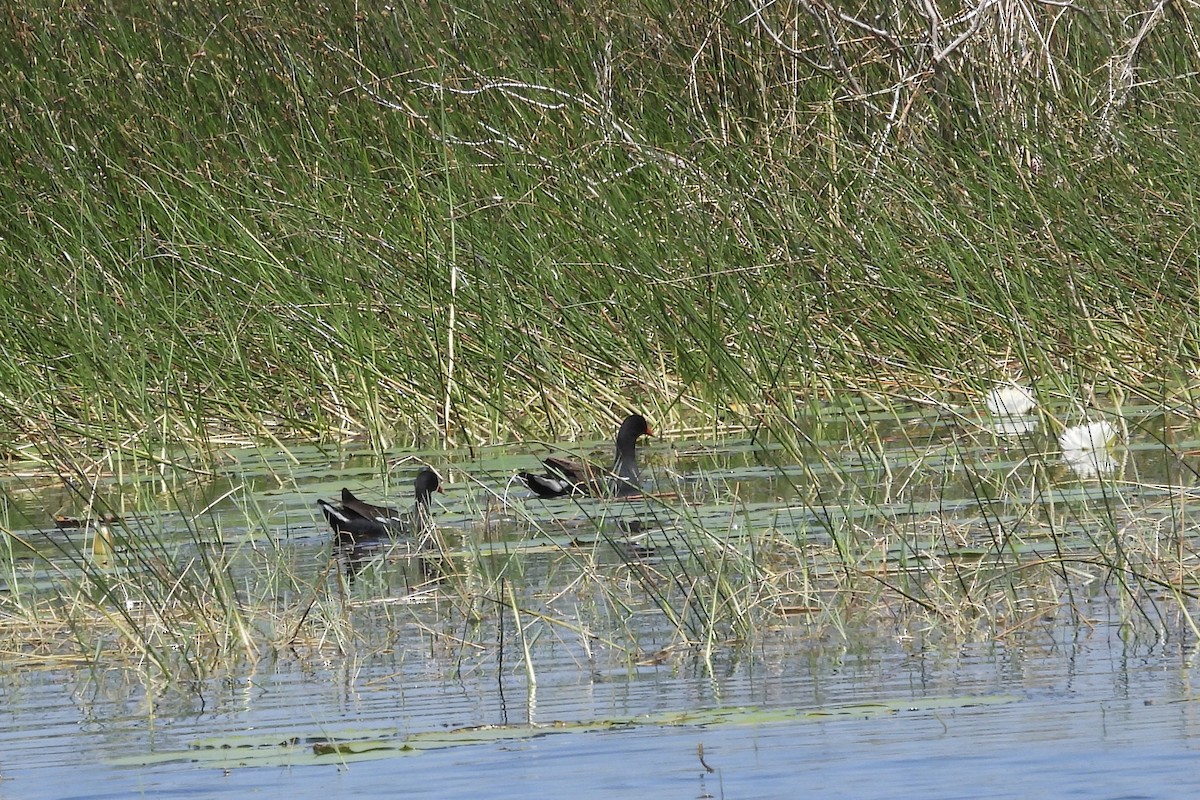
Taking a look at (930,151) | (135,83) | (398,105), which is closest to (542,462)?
(930,151)

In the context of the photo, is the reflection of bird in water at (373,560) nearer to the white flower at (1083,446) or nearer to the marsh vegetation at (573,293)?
the marsh vegetation at (573,293)

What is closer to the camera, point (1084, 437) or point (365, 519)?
point (365, 519)

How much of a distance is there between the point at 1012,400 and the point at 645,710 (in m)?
3.98

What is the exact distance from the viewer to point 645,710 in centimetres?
424

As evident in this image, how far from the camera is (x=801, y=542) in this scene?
17.3 ft

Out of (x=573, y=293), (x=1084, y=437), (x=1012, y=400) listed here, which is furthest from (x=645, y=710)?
(x=573, y=293)

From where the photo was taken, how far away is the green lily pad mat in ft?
13.1

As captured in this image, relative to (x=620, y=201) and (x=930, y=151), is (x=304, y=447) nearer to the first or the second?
(x=620, y=201)

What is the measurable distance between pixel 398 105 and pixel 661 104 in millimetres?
1210

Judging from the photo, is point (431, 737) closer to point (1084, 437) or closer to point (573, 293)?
point (1084, 437)

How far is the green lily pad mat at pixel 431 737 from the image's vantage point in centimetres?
401

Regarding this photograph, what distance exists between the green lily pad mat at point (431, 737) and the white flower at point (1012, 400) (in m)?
3.57

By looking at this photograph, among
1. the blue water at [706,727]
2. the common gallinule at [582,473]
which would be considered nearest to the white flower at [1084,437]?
the common gallinule at [582,473]

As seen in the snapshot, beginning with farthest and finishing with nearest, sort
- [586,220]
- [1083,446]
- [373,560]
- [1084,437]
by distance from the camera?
[586,220] < [1084,437] < [1083,446] < [373,560]
